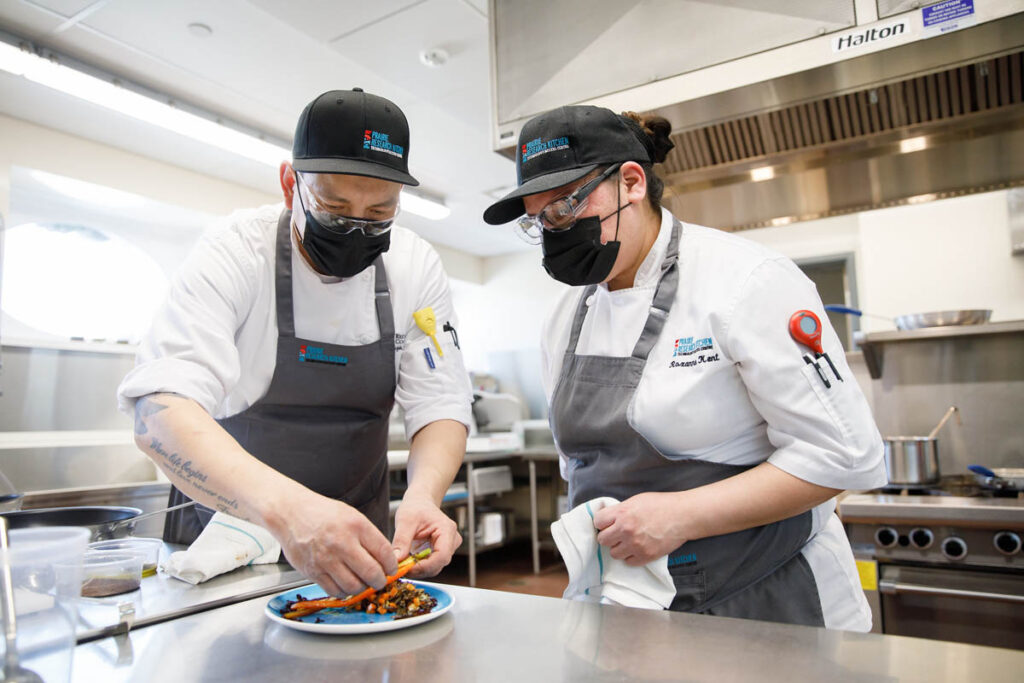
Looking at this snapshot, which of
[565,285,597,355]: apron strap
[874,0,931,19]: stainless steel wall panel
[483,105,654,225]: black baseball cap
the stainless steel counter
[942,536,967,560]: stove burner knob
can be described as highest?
[874,0,931,19]: stainless steel wall panel

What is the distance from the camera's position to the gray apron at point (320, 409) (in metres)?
1.45

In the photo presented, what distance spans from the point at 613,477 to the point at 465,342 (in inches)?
283

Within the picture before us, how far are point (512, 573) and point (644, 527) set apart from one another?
4920 mm

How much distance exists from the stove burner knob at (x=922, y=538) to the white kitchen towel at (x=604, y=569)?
1486 millimetres

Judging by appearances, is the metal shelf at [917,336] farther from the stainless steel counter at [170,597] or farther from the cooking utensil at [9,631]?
the cooking utensil at [9,631]

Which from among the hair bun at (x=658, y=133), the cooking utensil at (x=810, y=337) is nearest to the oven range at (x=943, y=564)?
the cooking utensil at (x=810, y=337)

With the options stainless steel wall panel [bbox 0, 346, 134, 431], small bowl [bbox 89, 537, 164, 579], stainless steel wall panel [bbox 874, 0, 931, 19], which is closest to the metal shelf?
stainless steel wall panel [bbox 874, 0, 931, 19]

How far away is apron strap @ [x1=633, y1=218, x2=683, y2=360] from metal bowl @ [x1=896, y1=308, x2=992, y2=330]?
2325 mm

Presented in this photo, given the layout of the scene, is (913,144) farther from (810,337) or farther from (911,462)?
(810,337)

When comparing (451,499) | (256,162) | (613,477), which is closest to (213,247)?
(613,477)

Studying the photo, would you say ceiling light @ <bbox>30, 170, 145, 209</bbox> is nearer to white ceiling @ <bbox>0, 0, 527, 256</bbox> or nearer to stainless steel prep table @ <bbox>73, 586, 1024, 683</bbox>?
white ceiling @ <bbox>0, 0, 527, 256</bbox>

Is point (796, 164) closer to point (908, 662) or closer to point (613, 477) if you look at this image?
point (613, 477)

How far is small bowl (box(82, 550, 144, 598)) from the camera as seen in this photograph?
1.12 metres

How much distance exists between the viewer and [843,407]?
43.3 inches
